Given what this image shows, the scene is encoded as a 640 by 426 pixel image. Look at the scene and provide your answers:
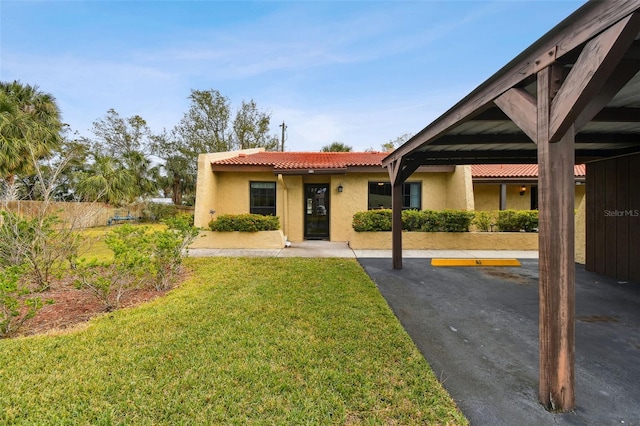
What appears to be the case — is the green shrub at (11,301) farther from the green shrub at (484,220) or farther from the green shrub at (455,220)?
the green shrub at (484,220)

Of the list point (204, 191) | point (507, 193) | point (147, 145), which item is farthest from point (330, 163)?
point (147, 145)

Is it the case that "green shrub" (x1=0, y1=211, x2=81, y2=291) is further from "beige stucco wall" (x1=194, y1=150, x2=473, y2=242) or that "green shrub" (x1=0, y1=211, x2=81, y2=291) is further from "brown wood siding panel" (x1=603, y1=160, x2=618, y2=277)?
"brown wood siding panel" (x1=603, y1=160, x2=618, y2=277)

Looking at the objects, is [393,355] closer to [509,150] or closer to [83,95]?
[509,150]

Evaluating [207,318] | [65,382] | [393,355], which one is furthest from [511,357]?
[65,382]

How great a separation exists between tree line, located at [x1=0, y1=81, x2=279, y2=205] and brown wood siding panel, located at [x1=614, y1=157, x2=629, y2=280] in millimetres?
21581

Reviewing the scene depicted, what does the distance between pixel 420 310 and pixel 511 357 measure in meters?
1.41

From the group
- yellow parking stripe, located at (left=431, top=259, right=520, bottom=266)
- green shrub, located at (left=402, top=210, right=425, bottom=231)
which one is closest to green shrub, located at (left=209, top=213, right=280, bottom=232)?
green shrub, located at (left=402, top=210, right=425, bottom=231)

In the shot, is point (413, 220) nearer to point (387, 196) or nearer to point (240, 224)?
point (387, 196)

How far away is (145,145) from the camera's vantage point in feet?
83.3

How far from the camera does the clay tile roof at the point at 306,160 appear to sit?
10.9 m

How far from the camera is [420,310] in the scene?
4289 millimetres

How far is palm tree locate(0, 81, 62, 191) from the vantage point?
1191 centimetres

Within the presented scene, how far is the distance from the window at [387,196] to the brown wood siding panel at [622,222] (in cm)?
608

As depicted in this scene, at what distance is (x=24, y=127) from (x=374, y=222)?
52.6 ft
